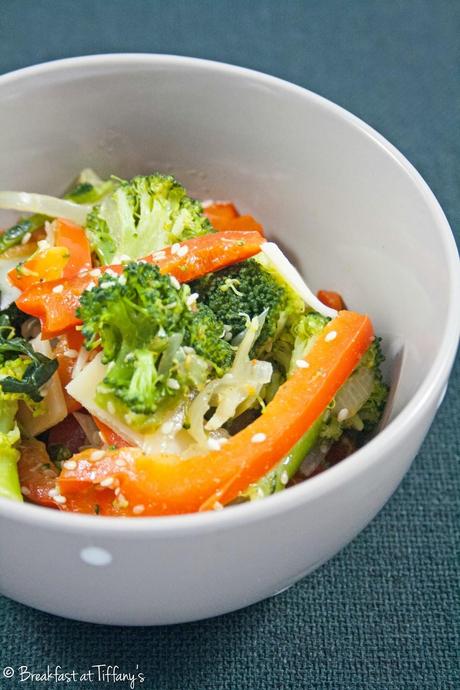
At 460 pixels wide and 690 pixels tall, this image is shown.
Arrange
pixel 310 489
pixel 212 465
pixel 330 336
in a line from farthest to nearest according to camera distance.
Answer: pixel 330 336
pixel 212 465
pixel 310 489

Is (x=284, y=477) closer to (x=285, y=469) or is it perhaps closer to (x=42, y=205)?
(x=285, y=469)

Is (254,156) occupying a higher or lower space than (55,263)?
higher

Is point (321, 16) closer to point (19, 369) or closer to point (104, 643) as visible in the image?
point (19, 369)

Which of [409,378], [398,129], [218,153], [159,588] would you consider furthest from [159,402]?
[398,129]

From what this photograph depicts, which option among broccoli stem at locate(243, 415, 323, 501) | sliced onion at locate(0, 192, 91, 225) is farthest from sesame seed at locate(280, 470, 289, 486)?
sliced onion at locate(0, 192, 91, 225)

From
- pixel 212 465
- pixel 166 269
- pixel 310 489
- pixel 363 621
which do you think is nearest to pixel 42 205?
pixel 166 269

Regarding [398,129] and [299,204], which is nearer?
[299,204]
